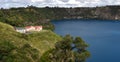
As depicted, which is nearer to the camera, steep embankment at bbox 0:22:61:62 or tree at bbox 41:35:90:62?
steep embankment at bbox 0:22:61:62

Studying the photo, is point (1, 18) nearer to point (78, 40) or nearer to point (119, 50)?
point (119, 50)

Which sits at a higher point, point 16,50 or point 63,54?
point 16,50

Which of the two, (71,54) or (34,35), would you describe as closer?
(71,54)

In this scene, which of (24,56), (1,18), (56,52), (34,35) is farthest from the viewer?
(1,18)

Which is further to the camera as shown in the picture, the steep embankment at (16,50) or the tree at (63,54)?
the tree at (63,54)

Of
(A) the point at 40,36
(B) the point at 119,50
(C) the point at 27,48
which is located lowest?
(B) the point at 119,50

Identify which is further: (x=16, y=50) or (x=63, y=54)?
(x=63, y=54)

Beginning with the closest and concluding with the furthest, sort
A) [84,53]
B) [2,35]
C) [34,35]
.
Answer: [84,53], [2,35], [34,35]

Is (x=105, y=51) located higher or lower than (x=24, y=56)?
lower

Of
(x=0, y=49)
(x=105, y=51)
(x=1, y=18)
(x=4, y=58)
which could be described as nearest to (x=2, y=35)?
(x=0, y=49)

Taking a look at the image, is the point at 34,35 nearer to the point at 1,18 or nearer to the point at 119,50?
the point at 1,18
